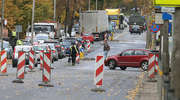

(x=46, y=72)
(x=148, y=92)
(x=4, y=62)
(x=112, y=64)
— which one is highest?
(x=46, y=72)

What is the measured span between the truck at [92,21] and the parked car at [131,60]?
33289mm

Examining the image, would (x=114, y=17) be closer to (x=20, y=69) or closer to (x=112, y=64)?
(x=112, y=64)

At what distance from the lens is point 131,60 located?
35406 mm

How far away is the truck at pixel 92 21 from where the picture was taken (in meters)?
70.1

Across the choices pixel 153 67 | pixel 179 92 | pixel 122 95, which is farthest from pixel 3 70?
pixel 179 92

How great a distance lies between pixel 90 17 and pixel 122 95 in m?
53.4

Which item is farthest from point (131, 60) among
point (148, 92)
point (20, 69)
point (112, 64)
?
point (148, 92)

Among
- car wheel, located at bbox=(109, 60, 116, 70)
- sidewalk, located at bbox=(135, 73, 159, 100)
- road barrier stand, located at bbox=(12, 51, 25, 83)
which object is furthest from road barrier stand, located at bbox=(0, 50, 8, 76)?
car wheel, located at bbox=(109, 60, 116, 70)

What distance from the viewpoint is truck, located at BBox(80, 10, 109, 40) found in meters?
70.1

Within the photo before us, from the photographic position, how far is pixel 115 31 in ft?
342

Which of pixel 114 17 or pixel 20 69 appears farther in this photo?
pixel 114 17

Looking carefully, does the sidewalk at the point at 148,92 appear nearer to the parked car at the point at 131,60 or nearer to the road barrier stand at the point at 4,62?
the road barrier stand at the point at 4,62

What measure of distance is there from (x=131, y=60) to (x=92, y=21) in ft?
118

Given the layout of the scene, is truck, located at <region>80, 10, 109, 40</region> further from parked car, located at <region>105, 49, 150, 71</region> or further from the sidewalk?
the sidewalk
